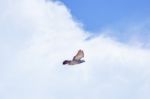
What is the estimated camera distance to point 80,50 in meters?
98.4

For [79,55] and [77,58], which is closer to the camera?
[79,55]

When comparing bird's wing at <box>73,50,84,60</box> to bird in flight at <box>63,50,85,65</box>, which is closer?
bird in flight at <box>63,50,85,65</box>

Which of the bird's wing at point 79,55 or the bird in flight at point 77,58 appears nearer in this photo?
the bird in flight at point 77,58

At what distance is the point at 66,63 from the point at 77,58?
4098 mm

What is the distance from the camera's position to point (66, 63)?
310 ft

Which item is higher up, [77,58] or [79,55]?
[79,55]

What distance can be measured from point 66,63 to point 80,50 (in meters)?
4.64

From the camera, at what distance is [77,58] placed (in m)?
98.4

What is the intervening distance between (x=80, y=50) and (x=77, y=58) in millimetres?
1221
